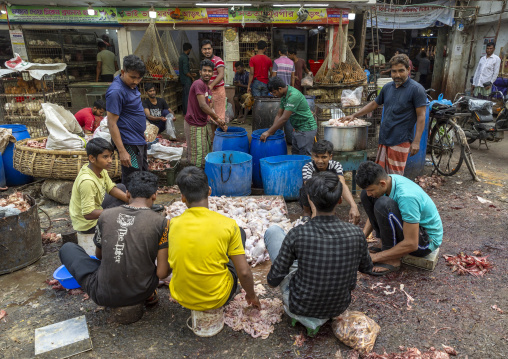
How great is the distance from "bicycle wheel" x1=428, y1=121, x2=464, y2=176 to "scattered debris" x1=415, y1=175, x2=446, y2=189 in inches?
9.4

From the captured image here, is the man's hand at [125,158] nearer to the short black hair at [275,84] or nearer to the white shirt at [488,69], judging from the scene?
the short black hair at [275,84]

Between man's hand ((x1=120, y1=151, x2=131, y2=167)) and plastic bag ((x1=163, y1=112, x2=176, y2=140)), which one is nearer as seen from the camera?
man's hand ((x1=120, y1=151, x2=131, y2=167))

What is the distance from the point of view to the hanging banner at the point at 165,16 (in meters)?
9.85

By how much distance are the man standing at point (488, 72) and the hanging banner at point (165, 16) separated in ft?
24.6

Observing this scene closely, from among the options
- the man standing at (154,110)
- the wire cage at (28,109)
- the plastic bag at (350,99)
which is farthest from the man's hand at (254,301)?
the wire cage at (28,109)

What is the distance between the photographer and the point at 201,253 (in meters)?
2.46

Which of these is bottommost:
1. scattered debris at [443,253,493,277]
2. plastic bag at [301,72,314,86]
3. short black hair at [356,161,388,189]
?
scattered debris at [443,253,493,277]

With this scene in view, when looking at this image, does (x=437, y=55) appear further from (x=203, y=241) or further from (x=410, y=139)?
(x=203, y=241)

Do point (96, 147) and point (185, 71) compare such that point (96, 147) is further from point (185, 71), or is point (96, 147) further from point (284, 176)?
point (185, 71)

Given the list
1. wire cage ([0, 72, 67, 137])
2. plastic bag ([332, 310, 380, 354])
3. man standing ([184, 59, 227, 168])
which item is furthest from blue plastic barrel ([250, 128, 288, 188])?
wire cage ([0, 72, 67, 137])

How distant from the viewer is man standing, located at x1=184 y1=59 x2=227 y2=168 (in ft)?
18.3

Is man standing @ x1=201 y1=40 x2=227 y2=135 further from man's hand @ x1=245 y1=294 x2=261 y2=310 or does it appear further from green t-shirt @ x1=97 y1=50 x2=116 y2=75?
green t-shirt @ x1=97 y1=50 x2=116 y2=75

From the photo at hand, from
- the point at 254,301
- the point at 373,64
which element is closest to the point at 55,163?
the point at 254,301

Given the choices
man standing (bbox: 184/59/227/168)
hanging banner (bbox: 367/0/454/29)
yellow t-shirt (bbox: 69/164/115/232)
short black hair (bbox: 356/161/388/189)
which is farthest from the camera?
hanging banner (bbox: 367/0/454/29)
